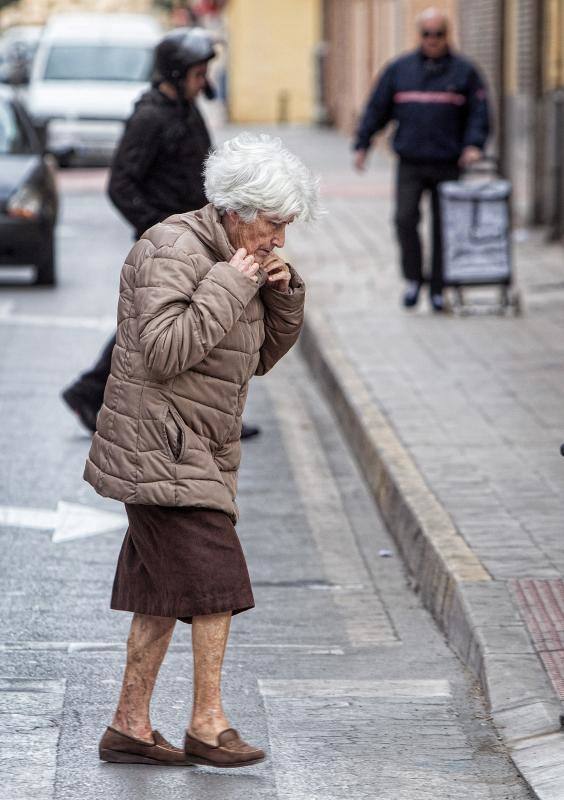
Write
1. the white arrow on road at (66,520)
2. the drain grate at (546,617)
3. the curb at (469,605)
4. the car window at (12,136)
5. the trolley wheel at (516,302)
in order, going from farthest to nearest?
the car window at (12,136) < the trolley wheel at (516,302) < the white arrow on road at (66,520) < the drain grate at (546,617) < the curb at (469,605)

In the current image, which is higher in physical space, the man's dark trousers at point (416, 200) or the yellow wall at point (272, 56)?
the man's dark trousers at point (416, 200)

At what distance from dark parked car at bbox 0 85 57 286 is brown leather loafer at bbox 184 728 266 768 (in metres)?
10.7

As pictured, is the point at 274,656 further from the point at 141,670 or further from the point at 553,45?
the point at 553,45

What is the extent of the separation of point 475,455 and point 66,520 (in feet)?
6.01

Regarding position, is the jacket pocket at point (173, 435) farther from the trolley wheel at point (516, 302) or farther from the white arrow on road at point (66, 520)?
the trolley wheel at point (516, 302)

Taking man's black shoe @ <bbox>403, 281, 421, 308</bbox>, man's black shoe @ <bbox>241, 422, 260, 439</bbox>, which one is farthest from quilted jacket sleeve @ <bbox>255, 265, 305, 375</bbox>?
man's black shoe @ <bbox>403, 281, 421, 308</bbox>

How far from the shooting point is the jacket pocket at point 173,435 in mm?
4344

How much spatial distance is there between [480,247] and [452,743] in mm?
7883

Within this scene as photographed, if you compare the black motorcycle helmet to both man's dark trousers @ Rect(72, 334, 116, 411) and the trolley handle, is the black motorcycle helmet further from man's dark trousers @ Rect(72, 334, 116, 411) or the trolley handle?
the trolley handle

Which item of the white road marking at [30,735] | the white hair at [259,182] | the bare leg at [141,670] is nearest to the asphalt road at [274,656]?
the white road marking at [30,735]

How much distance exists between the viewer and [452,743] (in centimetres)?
488

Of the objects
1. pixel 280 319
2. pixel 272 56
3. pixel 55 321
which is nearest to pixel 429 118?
pixel 55 321

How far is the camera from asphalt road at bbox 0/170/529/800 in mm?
4551

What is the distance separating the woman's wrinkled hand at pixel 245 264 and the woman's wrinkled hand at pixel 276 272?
0.19ft
